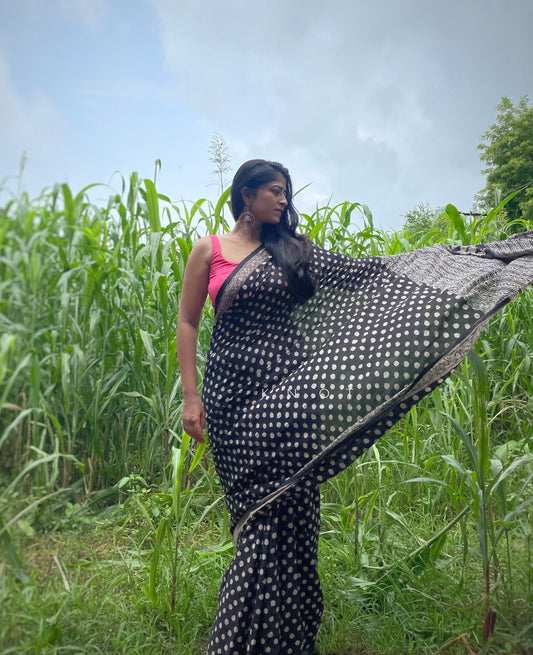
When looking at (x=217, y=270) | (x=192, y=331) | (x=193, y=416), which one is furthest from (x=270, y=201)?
(x=193, y=416)

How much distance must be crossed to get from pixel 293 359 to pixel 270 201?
1.72 feet

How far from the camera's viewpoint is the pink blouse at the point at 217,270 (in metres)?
1.52

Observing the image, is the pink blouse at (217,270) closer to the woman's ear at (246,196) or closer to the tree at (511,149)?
the woman's ear at (246,196)

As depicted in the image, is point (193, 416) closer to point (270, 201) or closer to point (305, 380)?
point (305, 380)

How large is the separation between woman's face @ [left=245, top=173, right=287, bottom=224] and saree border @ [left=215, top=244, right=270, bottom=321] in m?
0.16

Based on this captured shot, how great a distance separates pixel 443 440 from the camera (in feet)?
7.00

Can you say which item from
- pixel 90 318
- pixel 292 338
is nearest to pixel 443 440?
pixel 292 338

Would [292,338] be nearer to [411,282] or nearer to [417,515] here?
[411,282]

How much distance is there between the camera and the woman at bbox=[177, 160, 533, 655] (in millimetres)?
1315

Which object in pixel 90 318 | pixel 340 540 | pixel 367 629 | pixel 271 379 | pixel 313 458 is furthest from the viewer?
pixel 340 540

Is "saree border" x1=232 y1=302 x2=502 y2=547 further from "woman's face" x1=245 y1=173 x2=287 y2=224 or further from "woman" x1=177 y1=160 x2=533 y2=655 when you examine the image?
"woman's face" x1=245 y1=173 x2=287 y2=224

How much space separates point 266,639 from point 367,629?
1.31 ft

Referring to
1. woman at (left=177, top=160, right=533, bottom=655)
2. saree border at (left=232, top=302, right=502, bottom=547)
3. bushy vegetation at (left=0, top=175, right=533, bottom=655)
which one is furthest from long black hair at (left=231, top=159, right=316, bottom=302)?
saree border at (left=232, top=302, right=502, bottom=547)

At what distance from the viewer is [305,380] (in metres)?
1.36
